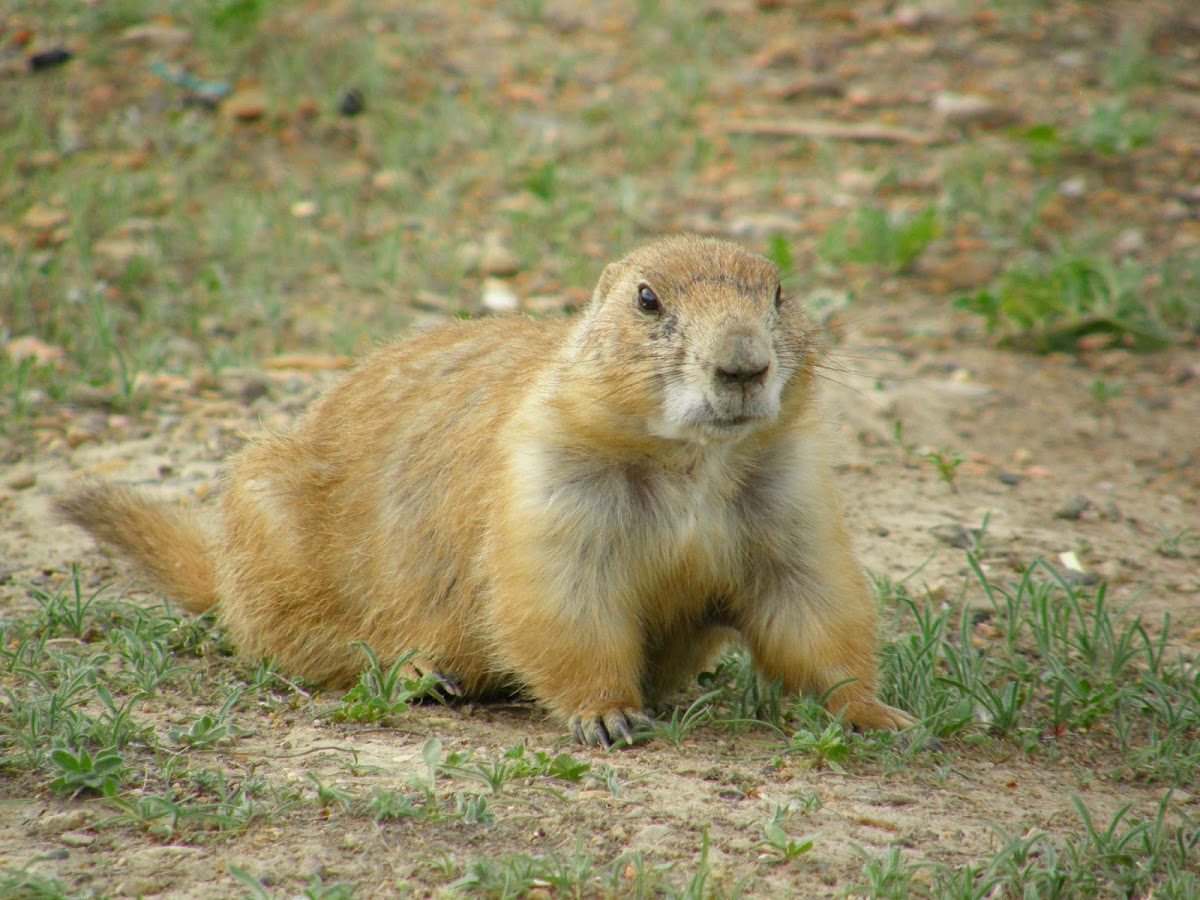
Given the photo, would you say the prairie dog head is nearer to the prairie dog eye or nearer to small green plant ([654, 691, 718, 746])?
the prairie dog eye

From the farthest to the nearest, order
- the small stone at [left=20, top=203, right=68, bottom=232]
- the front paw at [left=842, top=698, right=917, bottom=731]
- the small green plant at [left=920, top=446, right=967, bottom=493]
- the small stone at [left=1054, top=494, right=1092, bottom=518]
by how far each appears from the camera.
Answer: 1. the small stone at [left=20, top=203, right=68, bottom=232]
2. the small green plant at [left=920, top=446, right=967, bottom=493]
3. the small stone at [left=1054, top=494, right=1092, bottom=518]
4. the front paw at [left=842, top=698, right=917, bottom=731]

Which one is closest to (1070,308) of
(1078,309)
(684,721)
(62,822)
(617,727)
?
(1078,309)

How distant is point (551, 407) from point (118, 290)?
14.4 ft

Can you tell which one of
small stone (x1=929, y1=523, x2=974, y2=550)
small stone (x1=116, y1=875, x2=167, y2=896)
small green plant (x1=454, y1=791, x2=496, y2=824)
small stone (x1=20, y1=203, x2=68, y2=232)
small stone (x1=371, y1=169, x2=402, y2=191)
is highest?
small stone (x1=371, y1=169, x2=402, y2=191)

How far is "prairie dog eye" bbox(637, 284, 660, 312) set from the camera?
4000mm

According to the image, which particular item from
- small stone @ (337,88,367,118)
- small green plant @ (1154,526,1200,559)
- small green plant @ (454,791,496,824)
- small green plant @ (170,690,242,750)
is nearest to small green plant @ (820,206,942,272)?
small green plant @ (1154,526,1200,559)

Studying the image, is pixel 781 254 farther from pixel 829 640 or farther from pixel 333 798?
pixel 333 798

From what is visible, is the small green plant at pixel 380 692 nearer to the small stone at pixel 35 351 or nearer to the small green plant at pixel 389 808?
the small green plant at pixel 389 808

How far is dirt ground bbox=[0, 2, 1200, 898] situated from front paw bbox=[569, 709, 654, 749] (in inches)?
2.9

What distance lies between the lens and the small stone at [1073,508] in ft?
18.9

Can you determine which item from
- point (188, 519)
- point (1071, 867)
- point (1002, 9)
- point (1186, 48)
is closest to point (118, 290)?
point (188, 519)

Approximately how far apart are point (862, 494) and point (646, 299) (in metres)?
2.21

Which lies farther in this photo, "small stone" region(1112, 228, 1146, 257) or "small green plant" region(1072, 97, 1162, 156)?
"small green plant" region(1072, 97, 1162, 156)

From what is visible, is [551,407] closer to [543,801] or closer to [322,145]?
[543,801]
